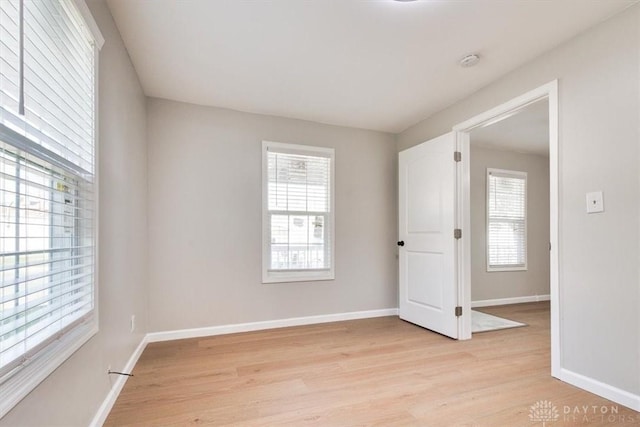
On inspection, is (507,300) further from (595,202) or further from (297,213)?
(297,213)

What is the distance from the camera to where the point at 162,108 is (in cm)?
314

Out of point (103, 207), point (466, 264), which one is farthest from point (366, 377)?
point (103, 207)

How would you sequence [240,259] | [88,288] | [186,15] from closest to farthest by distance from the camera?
1. [88,288]
2. [186,15]
3. [240,259]

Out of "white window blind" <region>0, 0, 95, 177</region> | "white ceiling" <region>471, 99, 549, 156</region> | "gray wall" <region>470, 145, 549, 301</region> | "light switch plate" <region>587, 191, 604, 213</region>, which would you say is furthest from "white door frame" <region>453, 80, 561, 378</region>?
"white window blind" <region>0, 0, 95, 177</region>

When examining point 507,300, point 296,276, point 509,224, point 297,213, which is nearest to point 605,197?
point 297,213

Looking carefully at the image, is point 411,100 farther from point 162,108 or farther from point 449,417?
point 449,417

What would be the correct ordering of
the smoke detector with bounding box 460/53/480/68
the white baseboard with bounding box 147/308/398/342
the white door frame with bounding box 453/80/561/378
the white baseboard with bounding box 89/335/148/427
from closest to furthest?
the white baseboard with bounding box 89/335/148/427, the white door frame with bounding box 453/80/561/378, the smoke detector with bounding box 460/53/480/68, the white baseboard with bounding box 147/308/398/342

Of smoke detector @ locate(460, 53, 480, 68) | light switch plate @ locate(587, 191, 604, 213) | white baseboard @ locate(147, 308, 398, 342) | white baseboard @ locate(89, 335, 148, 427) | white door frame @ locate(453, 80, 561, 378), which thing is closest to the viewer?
white baseboard @ locate(89, 335, 148, 427)

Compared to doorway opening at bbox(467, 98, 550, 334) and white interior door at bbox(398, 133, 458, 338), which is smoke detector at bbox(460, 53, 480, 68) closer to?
white interior door at bbox(398, 133, 458, 338)

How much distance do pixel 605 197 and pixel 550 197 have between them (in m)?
0.34

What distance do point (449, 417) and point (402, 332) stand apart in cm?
154

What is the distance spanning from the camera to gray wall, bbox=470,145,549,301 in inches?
184

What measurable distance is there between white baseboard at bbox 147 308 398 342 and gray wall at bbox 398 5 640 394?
2.03m

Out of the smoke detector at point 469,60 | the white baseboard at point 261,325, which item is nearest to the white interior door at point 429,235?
the white baseboard at point 261,325
